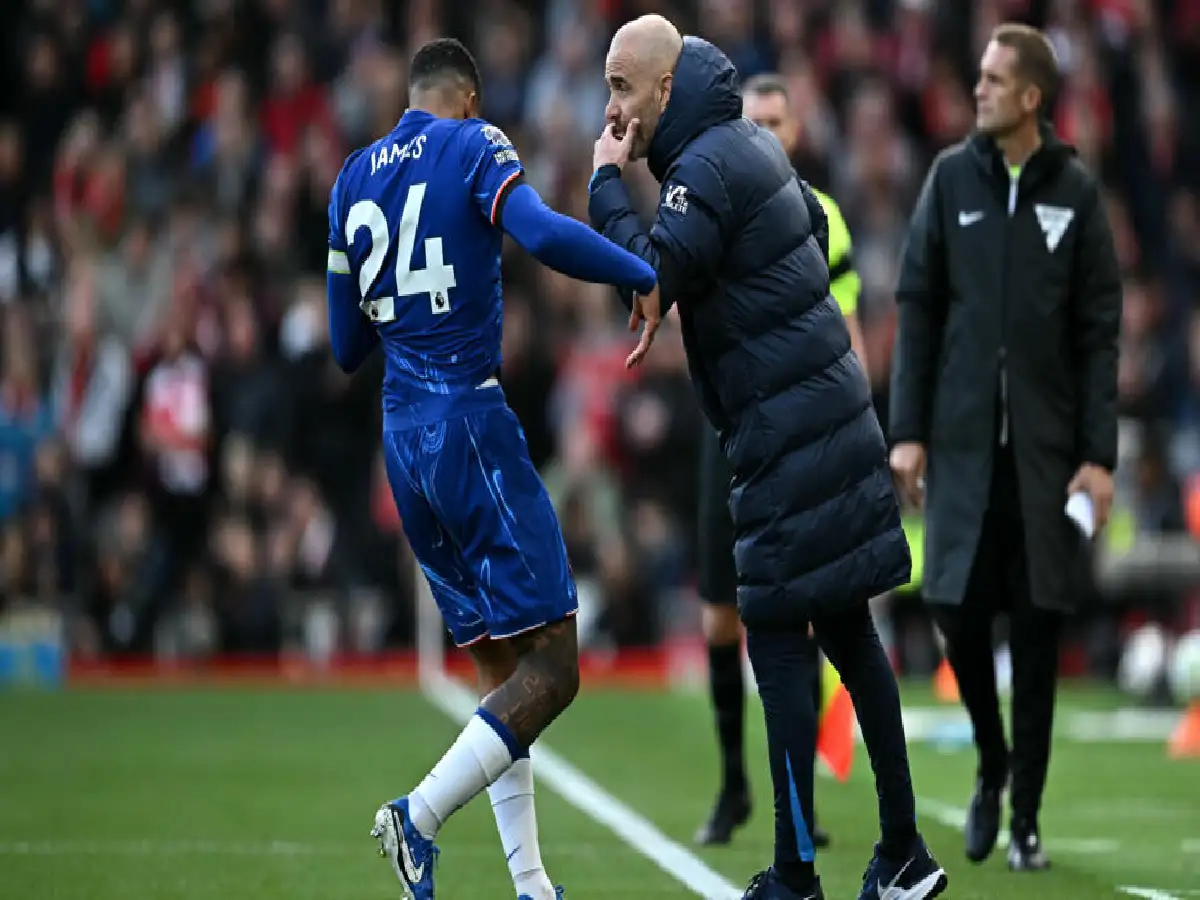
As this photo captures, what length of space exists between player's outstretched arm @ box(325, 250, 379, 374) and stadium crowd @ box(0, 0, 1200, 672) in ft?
33.4

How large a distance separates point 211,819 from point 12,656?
8.83m

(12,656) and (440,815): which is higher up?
(440,815)

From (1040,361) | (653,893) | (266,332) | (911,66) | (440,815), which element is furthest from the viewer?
(911,66)

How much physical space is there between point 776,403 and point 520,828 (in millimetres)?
1365

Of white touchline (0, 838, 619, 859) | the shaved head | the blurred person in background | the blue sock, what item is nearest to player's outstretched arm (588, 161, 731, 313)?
the shaved head

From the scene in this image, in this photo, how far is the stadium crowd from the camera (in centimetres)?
1850

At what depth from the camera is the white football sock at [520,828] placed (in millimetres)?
6496

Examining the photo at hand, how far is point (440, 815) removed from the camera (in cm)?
622

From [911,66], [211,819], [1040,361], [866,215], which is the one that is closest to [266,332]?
[866,215]

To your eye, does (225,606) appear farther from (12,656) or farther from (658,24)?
(658,24)

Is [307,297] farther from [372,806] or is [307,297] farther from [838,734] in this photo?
[838,734]

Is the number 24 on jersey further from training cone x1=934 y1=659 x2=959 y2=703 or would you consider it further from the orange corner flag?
training cone x1=934 y1=659 x2=959 y2=703

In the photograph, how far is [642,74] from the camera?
20.8 feet

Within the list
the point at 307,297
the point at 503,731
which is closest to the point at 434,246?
the point at 503,731
